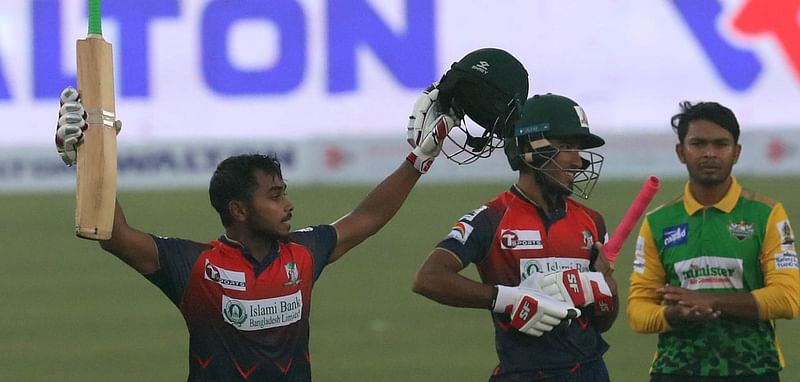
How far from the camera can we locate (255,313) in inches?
155

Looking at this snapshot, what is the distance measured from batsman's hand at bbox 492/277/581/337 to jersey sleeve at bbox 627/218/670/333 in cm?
59

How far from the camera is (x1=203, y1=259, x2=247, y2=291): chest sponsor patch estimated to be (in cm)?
396

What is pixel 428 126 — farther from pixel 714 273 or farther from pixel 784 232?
pixel 784 232

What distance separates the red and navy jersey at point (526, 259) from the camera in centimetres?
434

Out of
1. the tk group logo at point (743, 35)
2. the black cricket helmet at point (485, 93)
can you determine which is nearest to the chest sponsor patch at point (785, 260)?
the black cricket helmet at point (485, 93)

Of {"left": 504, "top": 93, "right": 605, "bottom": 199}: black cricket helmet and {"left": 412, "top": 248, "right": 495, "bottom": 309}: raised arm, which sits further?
{"left": 504, "top": 93, "right": 605, "bottom": 199}: black cricket helmet

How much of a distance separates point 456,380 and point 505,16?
5.90m

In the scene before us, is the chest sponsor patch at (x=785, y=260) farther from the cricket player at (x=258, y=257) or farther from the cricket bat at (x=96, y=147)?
the cricket bat at (x=96, y=147)

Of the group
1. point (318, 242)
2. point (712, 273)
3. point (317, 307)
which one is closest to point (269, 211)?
point (318, 242)

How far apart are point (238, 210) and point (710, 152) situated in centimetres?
174

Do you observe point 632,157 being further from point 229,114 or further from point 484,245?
point 484,245

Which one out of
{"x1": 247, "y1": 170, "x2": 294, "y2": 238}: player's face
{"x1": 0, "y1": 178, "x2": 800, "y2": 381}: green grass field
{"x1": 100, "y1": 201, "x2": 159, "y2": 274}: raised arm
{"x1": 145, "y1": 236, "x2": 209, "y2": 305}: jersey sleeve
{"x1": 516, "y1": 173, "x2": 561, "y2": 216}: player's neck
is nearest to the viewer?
{"x1": 100, "y1": 201, "x2": 159, "y2": 274}: raised arm

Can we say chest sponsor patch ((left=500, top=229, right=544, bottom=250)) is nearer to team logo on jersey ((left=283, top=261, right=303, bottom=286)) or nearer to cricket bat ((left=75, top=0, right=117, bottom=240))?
team logo on jersey ((left=283, top=261, right=303, bottom=286))

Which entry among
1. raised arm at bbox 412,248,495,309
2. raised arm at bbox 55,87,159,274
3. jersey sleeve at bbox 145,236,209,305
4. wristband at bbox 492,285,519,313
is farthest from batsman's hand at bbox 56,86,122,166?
wristband at bbox 492,285,519,313
